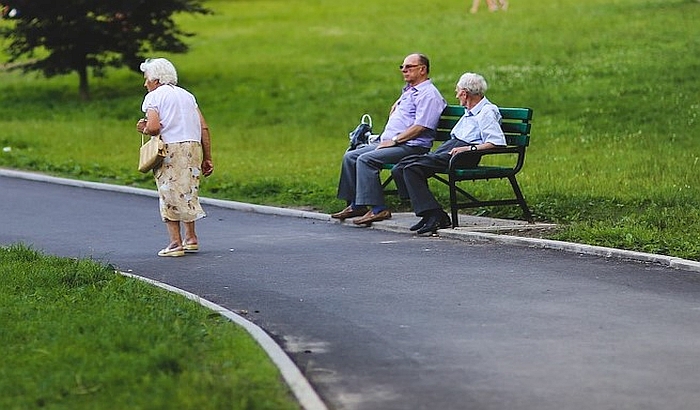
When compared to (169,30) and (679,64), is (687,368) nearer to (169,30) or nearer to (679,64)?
(679,64)

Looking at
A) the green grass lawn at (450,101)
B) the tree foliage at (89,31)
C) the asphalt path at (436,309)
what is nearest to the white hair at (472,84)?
the green grass lawn at (450,101)

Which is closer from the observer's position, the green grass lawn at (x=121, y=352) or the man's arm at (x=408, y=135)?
the green grass lawn at (x=121, y=352)

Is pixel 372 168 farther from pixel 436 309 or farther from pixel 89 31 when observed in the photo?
pixel 89 31

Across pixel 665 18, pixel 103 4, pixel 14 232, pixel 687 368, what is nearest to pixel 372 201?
pixel 14 232

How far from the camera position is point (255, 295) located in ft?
31.2

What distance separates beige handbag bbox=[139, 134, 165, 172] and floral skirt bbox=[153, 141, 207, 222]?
0.08 metres

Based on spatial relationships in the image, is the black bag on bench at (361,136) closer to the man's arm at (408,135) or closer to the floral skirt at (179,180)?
the man's arm at (408,135)

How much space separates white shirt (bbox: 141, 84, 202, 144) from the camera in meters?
11.8

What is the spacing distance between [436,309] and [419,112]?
5.25 metres

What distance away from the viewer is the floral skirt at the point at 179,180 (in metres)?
11.9

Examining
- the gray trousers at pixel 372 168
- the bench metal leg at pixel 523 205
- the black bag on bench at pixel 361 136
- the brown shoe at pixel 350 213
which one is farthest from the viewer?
the black bag on bench at pixel 361 136

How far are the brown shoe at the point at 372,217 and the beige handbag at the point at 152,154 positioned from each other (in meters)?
2.37

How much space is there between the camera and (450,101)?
87.6 ft

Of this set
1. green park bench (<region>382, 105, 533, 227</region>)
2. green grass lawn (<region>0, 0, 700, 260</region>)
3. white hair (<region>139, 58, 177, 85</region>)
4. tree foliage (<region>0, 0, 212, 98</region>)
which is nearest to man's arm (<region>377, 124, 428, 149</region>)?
green park bench (<region>382, 105, 533, 227</region>)
